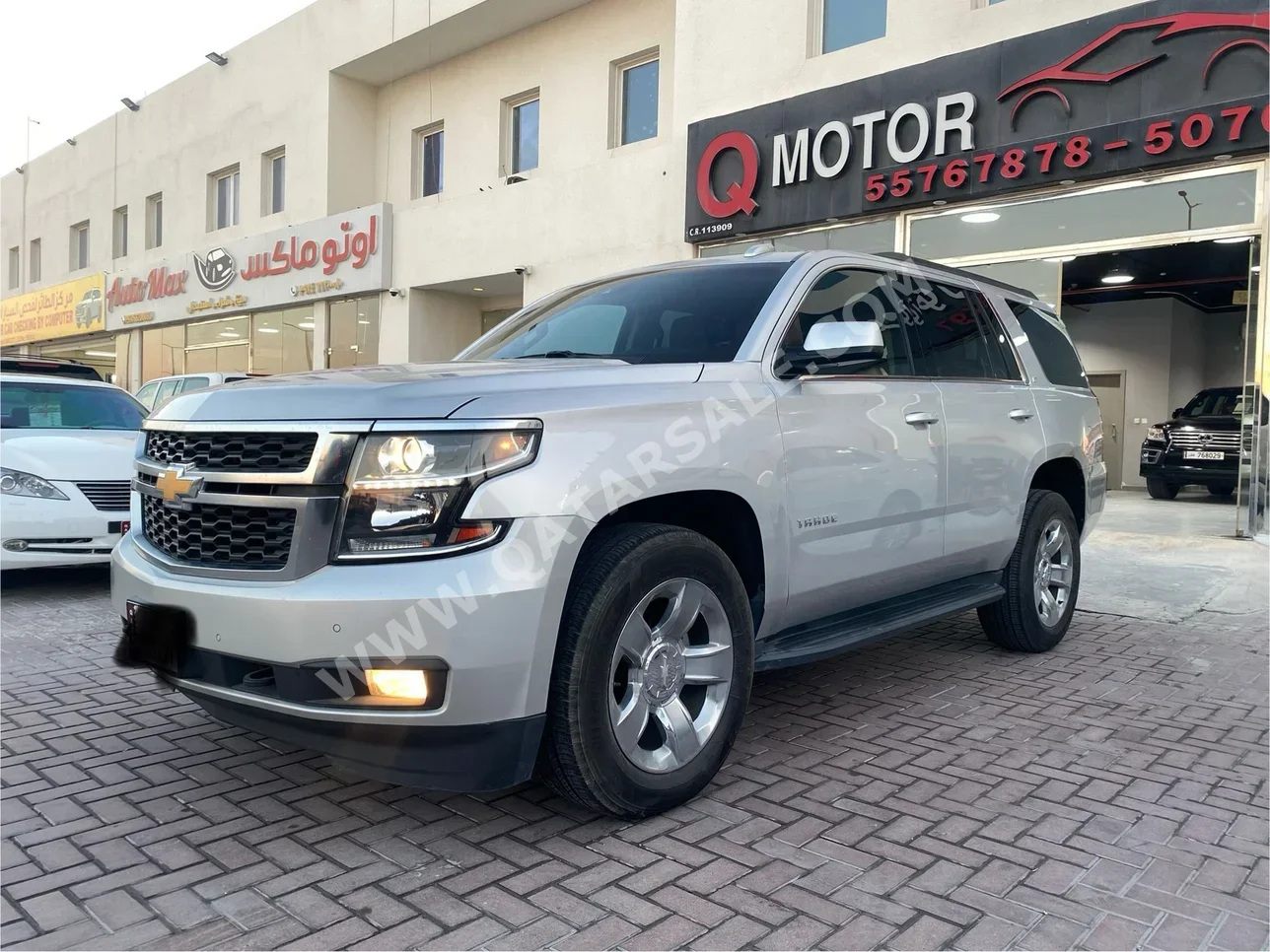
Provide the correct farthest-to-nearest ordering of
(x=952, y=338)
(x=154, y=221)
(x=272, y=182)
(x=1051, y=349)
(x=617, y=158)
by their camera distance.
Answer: (x=154, y=221)
(x=272, y=182)
(x=617, y=158)
(x=1051, y=349)
(x=952, y=338)

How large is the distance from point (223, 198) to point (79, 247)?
9.68 meters

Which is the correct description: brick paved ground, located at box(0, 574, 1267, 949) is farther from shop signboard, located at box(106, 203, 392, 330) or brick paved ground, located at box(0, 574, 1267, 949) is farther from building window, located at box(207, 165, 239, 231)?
building window, located at box(207, 165, 239, 231)

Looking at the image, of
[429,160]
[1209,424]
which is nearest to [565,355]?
[1209,424]

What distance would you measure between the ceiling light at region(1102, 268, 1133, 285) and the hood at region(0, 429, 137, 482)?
50.2 feet

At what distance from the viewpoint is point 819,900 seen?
2.63m

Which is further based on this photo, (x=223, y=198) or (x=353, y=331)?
(x=223, y=198)

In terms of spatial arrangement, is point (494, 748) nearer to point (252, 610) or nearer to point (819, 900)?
point (252, 610)

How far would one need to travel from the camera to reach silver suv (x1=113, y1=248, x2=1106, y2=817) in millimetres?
2643

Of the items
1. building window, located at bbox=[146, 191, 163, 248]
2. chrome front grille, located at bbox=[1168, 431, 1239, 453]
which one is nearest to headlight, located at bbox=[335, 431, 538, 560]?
chrome front grille, located at bbox=[1168, 431, 1239, 453]

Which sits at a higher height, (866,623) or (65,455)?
(65,455)

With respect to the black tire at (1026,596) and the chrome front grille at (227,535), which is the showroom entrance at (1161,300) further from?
the chrome front grille at (227,535)

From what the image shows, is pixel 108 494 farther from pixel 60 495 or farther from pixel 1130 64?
pixel 1130 64

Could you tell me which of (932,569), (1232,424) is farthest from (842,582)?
(1232,424)

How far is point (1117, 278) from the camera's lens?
17531mm
